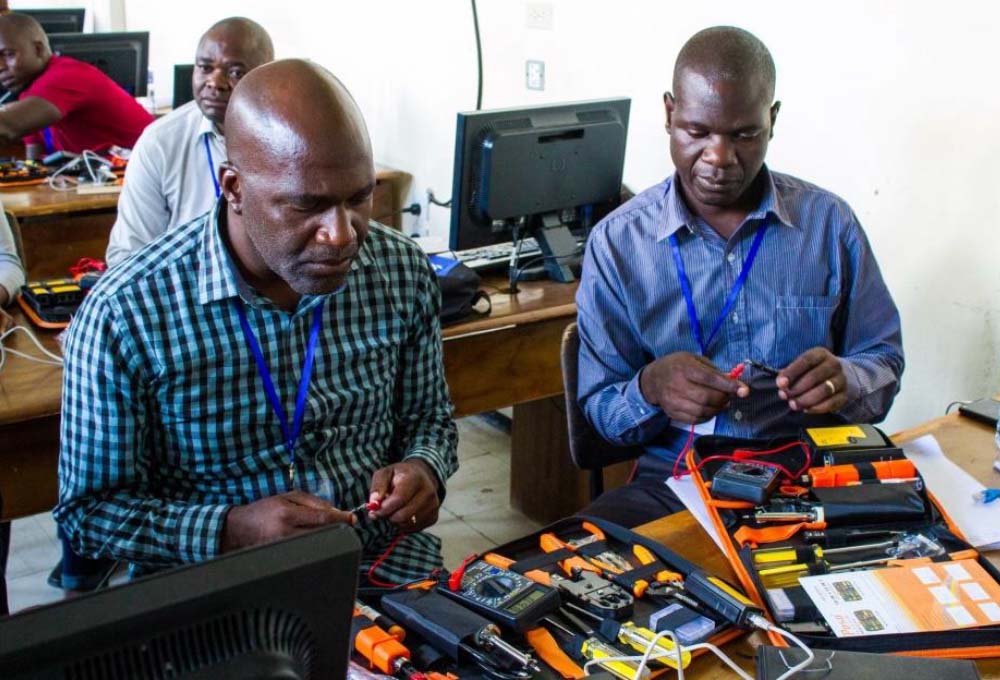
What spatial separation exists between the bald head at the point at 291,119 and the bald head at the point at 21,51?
3707mm

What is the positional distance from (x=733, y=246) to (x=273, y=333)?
0.94 meters

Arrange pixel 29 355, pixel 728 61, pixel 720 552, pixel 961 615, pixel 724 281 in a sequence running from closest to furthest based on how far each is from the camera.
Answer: pixel 961 615 < pixel 720 552 < pixel 728 61 < pixel 724 281 < pixel 29 355

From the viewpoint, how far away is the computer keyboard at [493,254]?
10.2ft

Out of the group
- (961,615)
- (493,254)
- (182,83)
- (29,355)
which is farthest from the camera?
(182,83)

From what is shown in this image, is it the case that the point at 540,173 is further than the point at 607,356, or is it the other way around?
the point at 540,173

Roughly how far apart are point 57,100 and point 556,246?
274 cm

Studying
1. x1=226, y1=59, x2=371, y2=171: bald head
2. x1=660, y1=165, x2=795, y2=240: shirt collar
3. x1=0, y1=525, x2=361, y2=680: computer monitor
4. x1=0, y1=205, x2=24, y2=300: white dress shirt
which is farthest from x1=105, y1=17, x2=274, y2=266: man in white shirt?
x1=0, y1=525, x2=361, y2=680: computer monitor

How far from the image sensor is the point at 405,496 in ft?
5.54

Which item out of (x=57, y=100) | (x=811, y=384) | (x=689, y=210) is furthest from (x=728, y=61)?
(x=57, y=100)

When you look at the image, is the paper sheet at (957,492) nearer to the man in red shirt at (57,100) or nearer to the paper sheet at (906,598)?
the paper sheet at (906,598)

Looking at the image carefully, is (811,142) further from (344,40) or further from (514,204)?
(344,40)

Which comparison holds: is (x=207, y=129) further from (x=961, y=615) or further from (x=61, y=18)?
(x=61, y=18)

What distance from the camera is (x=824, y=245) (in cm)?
217

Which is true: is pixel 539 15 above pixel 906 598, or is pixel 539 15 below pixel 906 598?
above
